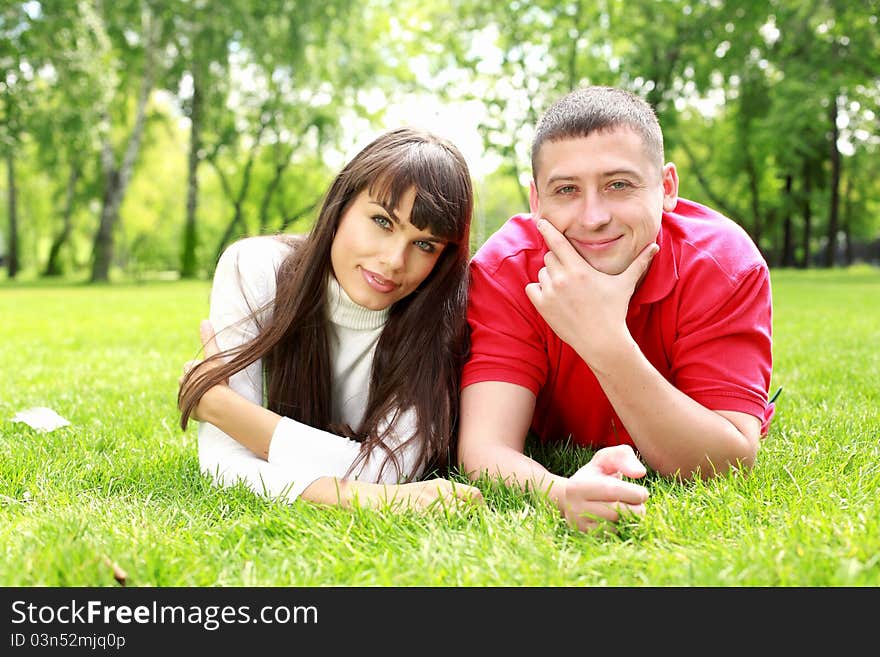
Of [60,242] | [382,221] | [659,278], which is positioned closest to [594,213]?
[659,278]

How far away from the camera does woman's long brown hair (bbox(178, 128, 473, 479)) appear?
2.86m

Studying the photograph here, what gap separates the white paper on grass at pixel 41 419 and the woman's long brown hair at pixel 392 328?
1.14m

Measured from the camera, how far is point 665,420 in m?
2.55

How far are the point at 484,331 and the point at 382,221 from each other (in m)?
0.53

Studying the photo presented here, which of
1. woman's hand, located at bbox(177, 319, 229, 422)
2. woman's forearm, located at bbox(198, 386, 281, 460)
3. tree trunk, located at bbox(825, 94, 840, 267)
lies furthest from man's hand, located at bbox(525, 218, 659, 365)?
tree trunk, located at bbox(825, 94, 840, 267)

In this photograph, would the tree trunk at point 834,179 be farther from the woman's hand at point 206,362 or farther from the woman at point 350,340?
the woman's hand at point 206,362

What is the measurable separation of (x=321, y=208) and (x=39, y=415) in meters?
1.78

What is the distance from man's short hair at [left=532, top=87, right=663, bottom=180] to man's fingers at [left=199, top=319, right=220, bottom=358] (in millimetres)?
1317

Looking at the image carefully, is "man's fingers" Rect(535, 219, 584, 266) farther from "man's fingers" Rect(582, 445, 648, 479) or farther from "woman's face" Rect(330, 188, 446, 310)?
"man's fingers" Rect(582, 445, 648, 479)

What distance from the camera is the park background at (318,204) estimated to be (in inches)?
78.3

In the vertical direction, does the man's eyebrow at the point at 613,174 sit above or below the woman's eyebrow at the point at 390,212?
above

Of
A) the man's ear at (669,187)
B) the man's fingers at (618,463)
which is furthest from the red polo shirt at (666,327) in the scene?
the man's fingers at (618,463)

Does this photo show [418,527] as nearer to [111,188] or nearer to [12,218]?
[111,188]
